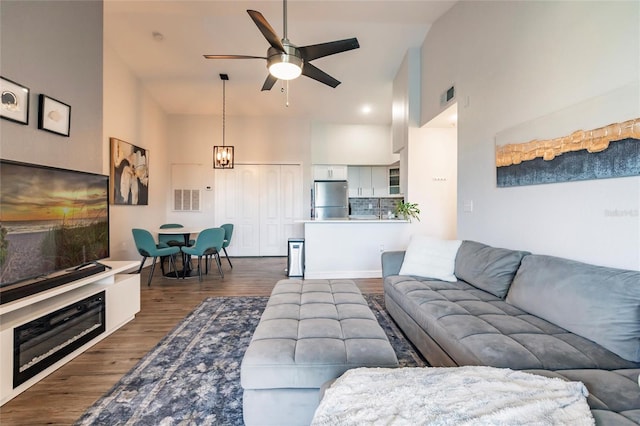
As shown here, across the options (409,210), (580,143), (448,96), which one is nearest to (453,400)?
(580,143)

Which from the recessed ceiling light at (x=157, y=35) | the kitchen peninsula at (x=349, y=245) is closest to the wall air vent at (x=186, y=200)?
the recessed ceiling light at (x=157, y=35)

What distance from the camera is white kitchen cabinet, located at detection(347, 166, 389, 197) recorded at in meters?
6.87

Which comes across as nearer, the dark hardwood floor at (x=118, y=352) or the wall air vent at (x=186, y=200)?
the dark hardwood floor at (x=118, y=352)

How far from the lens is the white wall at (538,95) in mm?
1564

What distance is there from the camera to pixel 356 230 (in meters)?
4.42

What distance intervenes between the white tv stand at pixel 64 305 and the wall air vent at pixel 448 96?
4.00m

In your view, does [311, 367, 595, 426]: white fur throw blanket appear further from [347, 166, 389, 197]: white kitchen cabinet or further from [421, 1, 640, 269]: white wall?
[347, 166, 389, 197]: white kitchen cabinet

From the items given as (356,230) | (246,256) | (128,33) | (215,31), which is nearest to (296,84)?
(215,31)

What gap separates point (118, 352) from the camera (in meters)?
2.17

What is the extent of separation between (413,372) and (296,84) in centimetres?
521

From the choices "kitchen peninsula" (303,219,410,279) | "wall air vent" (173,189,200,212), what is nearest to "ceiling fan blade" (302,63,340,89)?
"kitchen peninsula" (303,219,410,279)

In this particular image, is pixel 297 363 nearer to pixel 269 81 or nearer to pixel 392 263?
pixel 392 263

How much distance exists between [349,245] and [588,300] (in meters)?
3.14

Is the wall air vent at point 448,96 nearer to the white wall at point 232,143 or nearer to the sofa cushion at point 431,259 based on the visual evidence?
the sofa cushion at point 431,259
